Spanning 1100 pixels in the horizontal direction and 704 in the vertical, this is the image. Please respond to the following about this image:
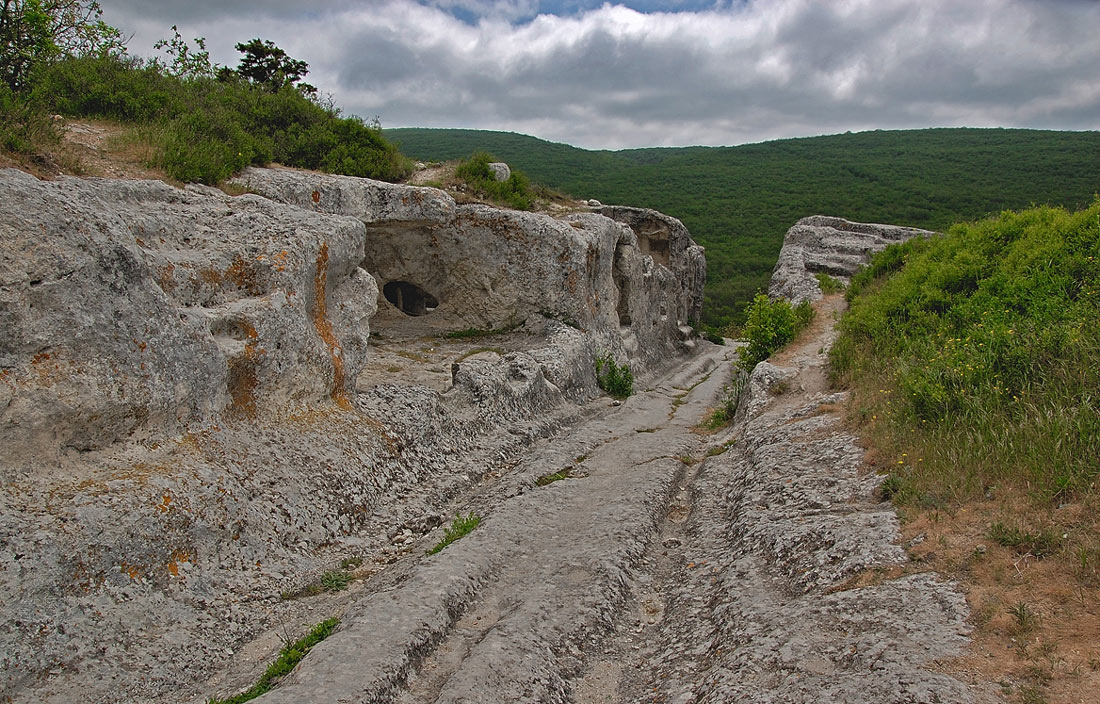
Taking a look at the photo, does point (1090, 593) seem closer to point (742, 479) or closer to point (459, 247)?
point (742, 479)

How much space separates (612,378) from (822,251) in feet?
61.6

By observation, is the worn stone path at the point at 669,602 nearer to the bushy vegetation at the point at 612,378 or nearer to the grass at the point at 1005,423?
the grass at the point at 1005,423

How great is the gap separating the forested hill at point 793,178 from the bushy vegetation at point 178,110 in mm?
38660

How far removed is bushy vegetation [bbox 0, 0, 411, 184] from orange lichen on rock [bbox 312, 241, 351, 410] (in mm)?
2630

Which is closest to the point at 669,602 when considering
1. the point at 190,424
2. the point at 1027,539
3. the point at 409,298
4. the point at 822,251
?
the point at 1027,539

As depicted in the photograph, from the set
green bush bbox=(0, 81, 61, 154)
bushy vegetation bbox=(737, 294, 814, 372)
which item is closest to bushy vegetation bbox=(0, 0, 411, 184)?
green bush bbox=(0, 81, 61, 154)

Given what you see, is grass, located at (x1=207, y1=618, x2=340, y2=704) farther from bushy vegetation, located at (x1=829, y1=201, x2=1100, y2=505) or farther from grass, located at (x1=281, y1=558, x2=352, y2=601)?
bushy vegetation, located at (x1=829, y1=201, x2=1100, y2=505)

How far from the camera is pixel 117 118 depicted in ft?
38.4

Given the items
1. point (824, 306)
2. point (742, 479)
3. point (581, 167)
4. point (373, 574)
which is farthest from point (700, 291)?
point (581, 167)

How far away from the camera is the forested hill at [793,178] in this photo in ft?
221

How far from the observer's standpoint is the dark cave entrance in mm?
17328

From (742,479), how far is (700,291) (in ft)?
103

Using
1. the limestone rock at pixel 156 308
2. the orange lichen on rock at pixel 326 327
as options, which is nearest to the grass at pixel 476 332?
the limestone rock at pixel 156 308

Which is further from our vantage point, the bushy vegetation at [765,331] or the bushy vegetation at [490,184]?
the bushy vegetation at [490,184]
